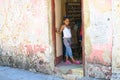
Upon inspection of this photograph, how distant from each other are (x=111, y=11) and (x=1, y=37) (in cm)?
448

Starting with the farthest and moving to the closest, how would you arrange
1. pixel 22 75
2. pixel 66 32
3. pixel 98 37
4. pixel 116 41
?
pixel 66 32
pixel 22 75
pixel 98 37
pixel 116 41

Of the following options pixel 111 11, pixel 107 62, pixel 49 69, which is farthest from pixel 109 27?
pixel 49 69

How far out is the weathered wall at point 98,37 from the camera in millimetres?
8359

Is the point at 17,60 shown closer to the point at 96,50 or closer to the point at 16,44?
the point at 16,44

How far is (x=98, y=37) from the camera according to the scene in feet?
28.1

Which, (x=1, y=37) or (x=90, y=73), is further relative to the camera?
(x=1, y=37)

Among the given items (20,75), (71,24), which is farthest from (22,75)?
(71,24)

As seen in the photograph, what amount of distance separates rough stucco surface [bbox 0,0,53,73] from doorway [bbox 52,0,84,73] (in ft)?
1.20

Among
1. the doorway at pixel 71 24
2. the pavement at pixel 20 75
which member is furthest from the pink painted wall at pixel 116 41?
the pavement at pixel 20 75

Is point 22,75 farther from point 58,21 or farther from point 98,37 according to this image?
point 98,37

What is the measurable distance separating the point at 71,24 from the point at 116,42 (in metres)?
3.17

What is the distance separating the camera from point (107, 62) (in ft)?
27.7

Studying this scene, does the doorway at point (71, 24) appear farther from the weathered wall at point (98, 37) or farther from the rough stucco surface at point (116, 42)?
the rough stucco surface at point (116, 42)

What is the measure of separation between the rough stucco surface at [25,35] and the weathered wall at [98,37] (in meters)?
1.41
